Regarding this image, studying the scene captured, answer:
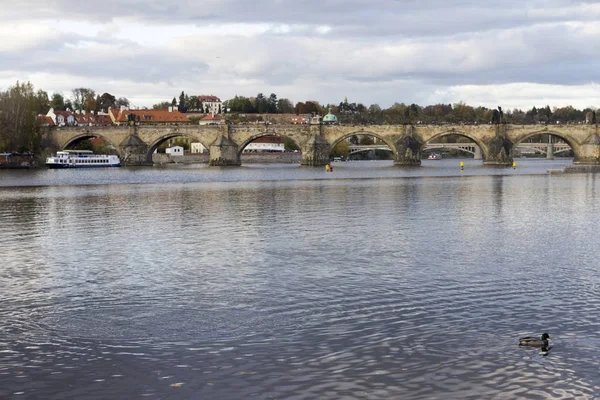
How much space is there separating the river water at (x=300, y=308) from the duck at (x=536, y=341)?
12cm

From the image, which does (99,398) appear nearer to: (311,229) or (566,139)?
(311,229)

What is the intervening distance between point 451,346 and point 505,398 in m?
2.45

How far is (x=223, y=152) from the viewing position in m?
116

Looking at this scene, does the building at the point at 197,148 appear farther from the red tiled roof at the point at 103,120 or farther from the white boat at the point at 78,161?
A: the white boat at the point at 78,161

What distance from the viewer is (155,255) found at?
23.4 m

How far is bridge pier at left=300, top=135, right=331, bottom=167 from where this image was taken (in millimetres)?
115000

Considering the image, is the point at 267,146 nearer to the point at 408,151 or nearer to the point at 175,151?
the point at 175,151

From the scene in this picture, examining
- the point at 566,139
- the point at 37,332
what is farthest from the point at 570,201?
the point at 566,139

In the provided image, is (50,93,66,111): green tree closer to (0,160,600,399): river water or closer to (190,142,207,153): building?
(190,142,207,153): building

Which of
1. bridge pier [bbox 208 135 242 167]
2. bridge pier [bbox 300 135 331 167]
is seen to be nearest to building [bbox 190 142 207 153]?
bridge pier [bbox 208 135 242 167]

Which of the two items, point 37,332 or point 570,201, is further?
point 570,201

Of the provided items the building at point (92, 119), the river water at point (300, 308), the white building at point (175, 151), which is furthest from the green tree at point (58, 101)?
the river water at point (300, 308)

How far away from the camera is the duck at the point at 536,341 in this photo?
42.4 ft

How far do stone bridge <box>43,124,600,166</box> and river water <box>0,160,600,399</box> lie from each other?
262ft
